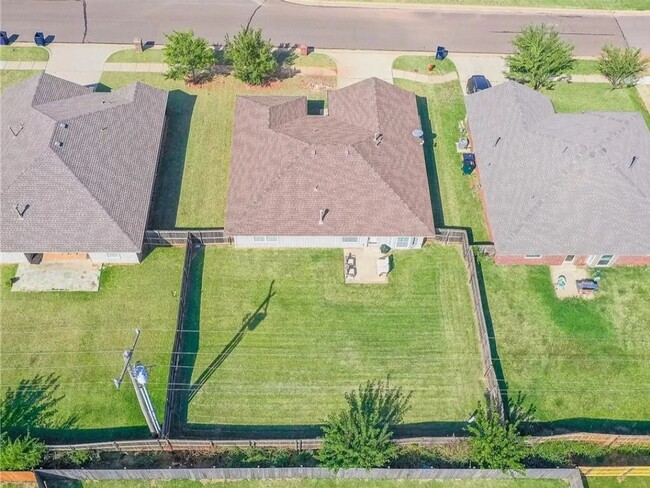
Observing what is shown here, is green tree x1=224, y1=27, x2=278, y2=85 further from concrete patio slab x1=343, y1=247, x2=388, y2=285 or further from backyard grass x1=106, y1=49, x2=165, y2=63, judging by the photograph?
concrete patio slab x1=343, y1=247, x2=388, y2=285

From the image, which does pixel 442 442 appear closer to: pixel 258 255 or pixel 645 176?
pixel 258 255

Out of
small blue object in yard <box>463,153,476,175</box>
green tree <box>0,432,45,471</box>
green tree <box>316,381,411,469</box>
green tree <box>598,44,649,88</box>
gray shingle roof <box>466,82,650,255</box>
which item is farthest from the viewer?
green tree <box>598,44,649,88</box>

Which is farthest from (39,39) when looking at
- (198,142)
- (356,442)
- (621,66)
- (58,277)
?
(621,66)

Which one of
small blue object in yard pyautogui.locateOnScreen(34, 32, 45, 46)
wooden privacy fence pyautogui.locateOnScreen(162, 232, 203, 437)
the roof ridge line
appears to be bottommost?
wooden privacy fence pyautogui.locateOnScreen(162, 232, 203, 437)

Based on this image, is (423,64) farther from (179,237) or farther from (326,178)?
(179,237)

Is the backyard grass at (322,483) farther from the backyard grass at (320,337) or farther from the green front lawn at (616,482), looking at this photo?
the backyard grass at (320,337)

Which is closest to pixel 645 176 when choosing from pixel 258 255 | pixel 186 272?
pixel 258 255

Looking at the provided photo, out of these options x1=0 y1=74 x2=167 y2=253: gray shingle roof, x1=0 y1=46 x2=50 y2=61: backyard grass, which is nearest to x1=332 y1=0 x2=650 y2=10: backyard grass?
x1=0 y1=74 x2=167 y2=253: gray shingle roof
